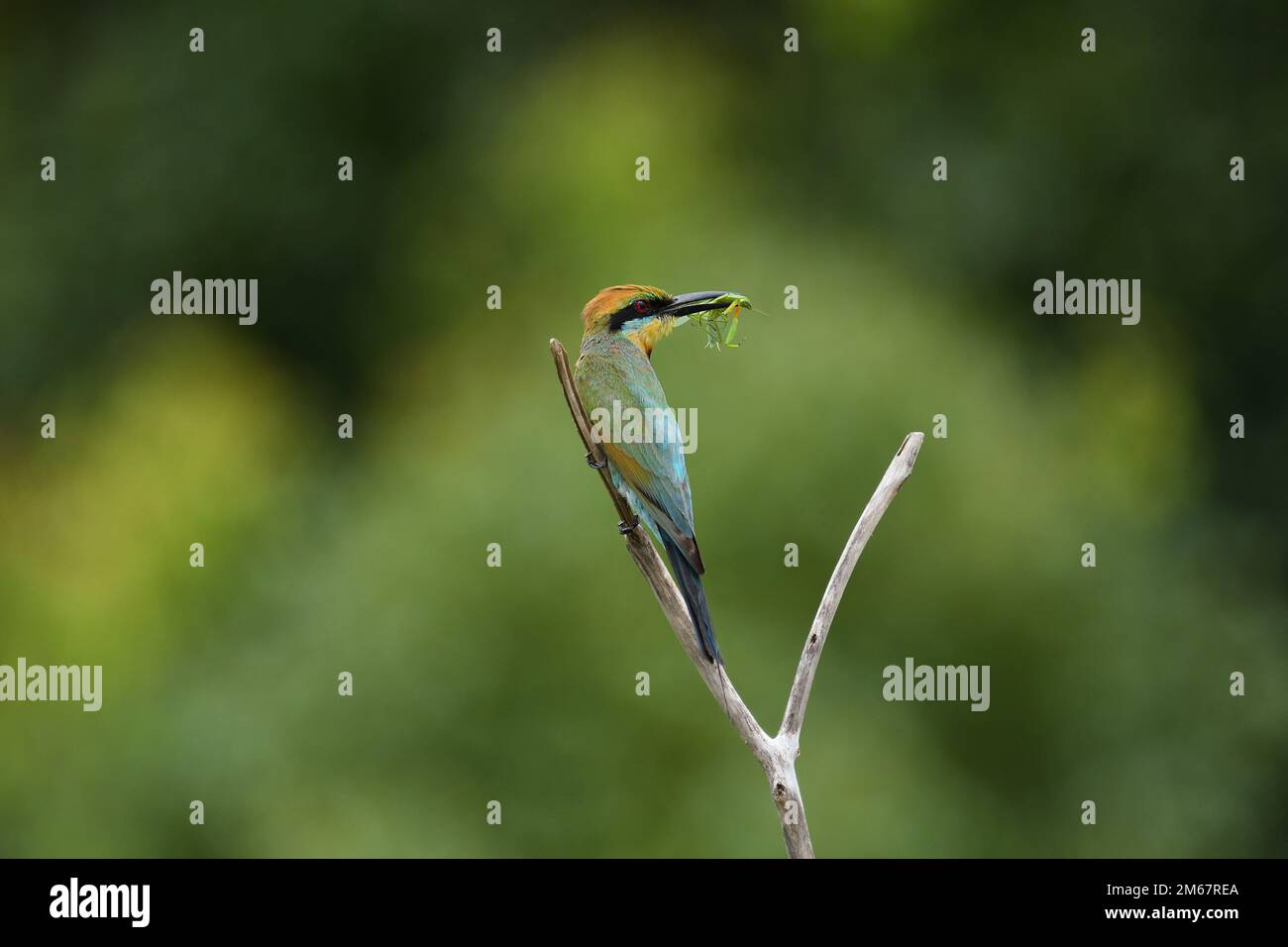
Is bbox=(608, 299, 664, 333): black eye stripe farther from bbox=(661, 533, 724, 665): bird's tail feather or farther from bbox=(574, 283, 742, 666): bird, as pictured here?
bbox=(661, 533, 724, 665): bird's tail feather

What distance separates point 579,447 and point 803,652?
3.39 meters

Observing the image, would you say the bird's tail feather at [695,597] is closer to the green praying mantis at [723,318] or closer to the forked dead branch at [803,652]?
the forked dead branch at [803,652]

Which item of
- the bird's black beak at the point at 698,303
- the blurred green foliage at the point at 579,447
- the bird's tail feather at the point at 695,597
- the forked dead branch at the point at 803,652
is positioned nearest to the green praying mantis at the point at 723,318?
the bird's black beak at the point at 698,303

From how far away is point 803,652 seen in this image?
3.75 meters

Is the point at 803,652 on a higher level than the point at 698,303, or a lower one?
lower

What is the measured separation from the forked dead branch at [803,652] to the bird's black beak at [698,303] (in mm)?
671

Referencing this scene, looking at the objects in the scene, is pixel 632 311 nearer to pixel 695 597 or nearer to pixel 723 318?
pixel 723 318

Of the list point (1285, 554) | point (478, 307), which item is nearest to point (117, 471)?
point (478, 307)

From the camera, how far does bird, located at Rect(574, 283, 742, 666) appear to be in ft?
13.1

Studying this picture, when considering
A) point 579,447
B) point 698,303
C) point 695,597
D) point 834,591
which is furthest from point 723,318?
point 579,447

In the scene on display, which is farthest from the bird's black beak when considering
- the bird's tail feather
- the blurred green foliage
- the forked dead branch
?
the blurred green foliage

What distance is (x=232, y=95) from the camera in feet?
35.3

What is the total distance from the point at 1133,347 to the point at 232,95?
6.53 m

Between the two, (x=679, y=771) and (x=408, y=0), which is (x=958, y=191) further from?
(x=679, y=771)
